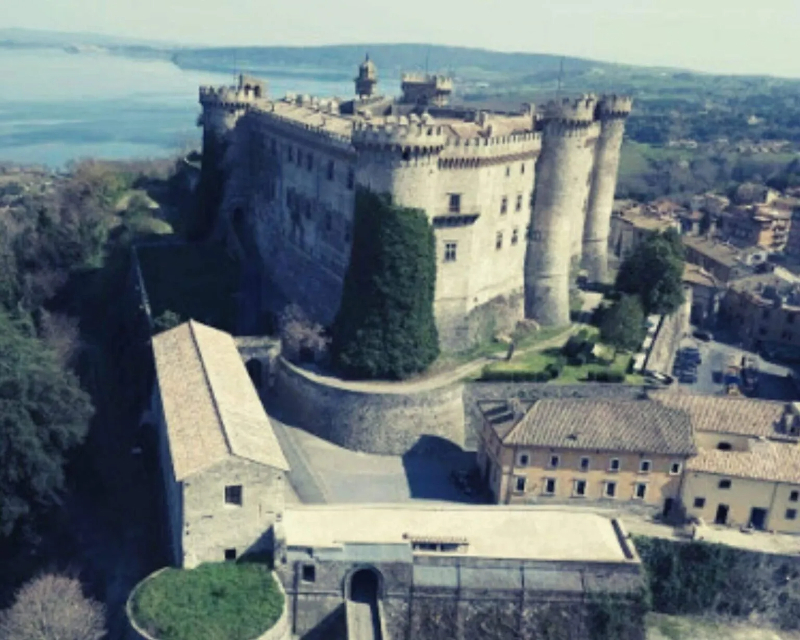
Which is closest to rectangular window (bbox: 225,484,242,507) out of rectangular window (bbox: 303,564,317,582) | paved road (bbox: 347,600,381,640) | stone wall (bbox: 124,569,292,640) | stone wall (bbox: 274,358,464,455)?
stone wall (bbox: 124,569,292,640)

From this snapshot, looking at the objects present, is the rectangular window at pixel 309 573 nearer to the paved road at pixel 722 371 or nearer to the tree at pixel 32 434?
the tree at pixel 32 434

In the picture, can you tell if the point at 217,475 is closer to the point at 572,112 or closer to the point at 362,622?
the point at 362,622

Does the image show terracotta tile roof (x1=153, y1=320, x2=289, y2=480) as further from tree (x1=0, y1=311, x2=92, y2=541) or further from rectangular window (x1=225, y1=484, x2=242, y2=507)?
tree (x1=0, y1=311, x2=92, y2=541)

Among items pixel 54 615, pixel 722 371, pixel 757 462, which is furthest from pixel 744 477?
pixel 54 615

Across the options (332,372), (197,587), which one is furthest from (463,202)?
(197,587)

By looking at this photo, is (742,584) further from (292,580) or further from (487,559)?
(292,580)

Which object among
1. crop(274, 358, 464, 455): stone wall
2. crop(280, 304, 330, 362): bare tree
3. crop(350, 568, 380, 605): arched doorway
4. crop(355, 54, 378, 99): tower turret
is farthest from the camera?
crop(355, 54, 378, 99): tower turret

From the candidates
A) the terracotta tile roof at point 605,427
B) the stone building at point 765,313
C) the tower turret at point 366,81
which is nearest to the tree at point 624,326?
the terracotta tile roof at point 605,427
